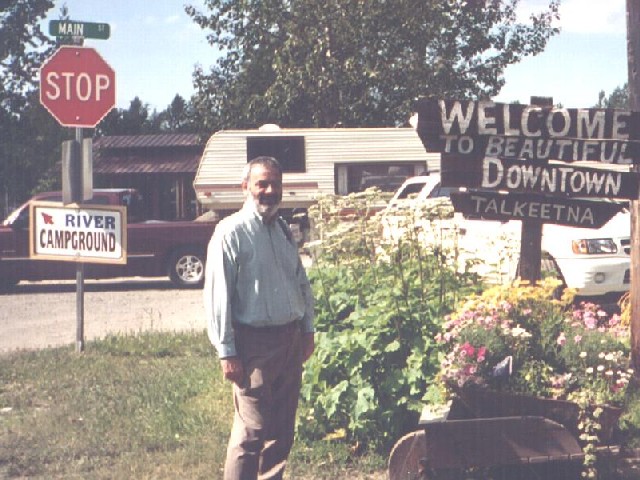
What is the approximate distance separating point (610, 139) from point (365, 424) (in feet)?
7.53

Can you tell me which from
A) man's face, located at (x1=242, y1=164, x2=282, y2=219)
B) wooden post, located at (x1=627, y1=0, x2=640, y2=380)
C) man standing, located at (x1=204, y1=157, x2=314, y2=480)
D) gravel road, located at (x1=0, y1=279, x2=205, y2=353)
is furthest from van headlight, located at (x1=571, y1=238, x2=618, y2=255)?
man's face, located at (x1=242, y1=164, x2=282, y2=219)

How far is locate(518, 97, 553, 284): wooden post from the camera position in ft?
20.5

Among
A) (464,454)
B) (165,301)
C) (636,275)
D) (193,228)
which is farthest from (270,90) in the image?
(464,454)

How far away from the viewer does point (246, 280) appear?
4.75m

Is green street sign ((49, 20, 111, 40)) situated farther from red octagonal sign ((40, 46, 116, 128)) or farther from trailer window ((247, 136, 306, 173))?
trailer window ((247, 136, 306, 173))

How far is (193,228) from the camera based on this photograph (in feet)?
55.9

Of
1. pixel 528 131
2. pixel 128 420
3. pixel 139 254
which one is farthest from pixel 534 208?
pixel 139 254

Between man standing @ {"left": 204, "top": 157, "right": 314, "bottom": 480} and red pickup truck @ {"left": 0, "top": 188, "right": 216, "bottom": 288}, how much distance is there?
12264 mm

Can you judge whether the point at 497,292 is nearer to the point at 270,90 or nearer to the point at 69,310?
the point at 69,310

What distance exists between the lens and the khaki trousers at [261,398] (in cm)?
473

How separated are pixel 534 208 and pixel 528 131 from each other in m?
0.50

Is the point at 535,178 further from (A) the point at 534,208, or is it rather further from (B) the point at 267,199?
(B) the point at 267,199

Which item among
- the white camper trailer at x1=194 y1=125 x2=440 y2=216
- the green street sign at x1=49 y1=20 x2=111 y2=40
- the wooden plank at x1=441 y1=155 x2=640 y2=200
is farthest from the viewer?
the white camper trailer at x1=194 y1=125 x2=440 y2=216

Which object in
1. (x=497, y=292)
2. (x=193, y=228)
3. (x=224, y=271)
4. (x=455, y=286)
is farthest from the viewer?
(x=193, y=228)
